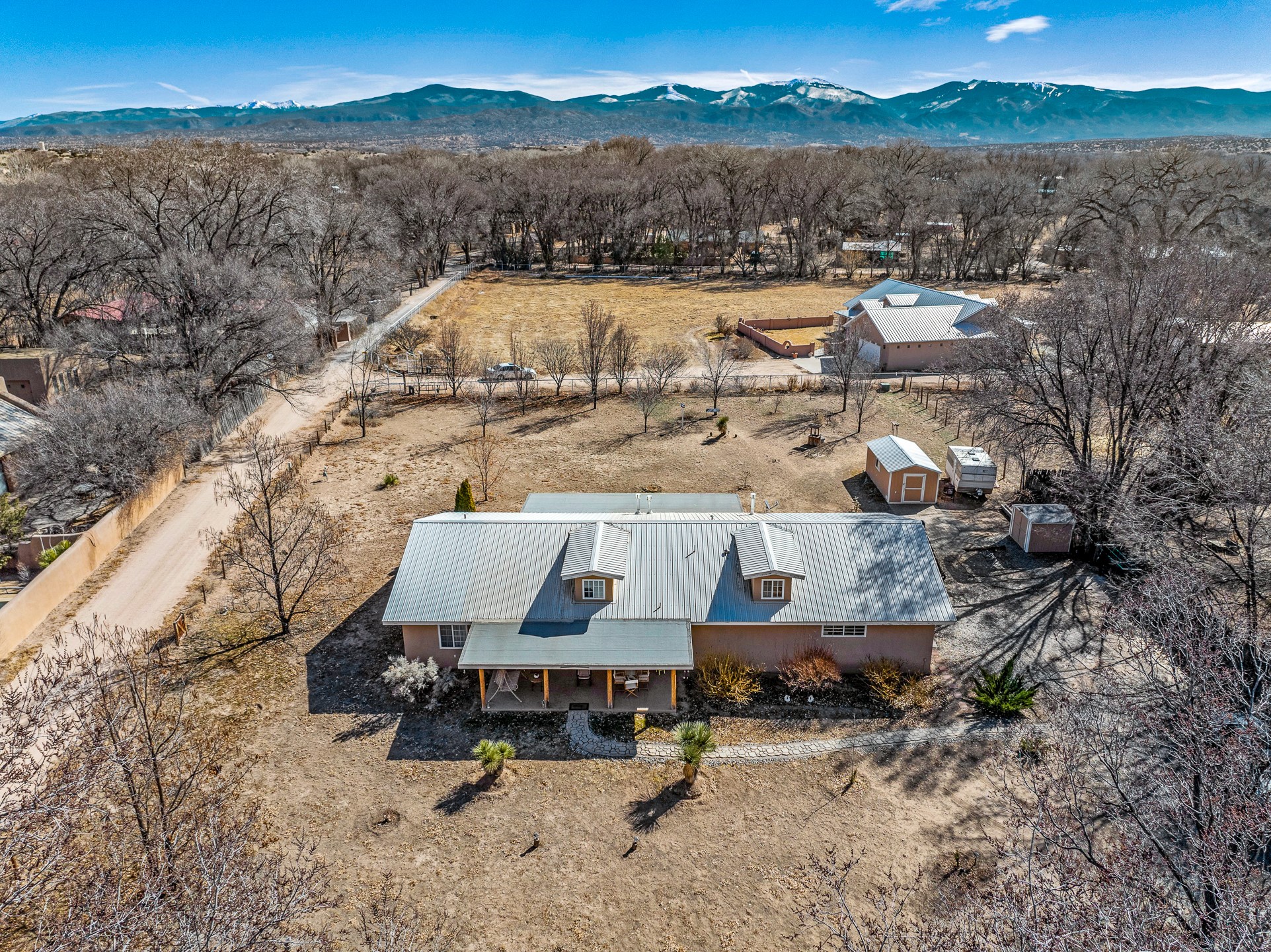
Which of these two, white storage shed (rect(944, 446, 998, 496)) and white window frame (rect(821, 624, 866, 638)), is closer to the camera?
white window frame (rect(821, 624, 866, 638))

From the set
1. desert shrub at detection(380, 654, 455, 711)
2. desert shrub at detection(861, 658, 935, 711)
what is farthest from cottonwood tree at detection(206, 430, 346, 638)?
desert shrub at detection(861, 658, 935, 711)

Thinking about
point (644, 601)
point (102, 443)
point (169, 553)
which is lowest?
point (169, 553)

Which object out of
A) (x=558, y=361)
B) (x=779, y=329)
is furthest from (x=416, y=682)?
(x=779, y=329)

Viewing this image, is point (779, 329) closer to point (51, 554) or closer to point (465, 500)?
point (465, 500)

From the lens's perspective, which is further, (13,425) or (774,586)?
(13,425)

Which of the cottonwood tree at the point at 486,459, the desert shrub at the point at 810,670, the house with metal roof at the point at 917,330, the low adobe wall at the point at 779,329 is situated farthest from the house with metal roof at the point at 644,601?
the low adobe wall at the point at 779,329

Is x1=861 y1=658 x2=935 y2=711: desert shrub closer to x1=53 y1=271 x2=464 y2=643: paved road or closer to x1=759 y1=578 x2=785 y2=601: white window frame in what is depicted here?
x1=759 y1=578 x2=785 y2=601: white window frame

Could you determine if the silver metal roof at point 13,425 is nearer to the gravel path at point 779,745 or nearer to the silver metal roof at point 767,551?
the gravel path at point 779,745
